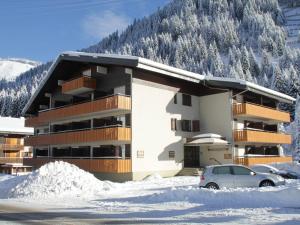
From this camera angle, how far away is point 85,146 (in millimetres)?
36875

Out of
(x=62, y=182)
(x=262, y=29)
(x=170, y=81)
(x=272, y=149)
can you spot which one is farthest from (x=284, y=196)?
(x=262, y=29)

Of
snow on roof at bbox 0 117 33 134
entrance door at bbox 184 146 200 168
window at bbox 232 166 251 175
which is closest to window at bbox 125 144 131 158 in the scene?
entrance door at bbox 184 146 200 168

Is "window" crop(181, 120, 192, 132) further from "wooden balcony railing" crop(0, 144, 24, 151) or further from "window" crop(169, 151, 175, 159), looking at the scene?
"wooden balcony railing" crop(0, 144, 24, 151)

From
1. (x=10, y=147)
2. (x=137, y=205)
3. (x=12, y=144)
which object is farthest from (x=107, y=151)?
(x=12, y=144)

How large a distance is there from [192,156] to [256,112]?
7.12 metres

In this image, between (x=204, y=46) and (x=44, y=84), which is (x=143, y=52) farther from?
(x=44, y=84)

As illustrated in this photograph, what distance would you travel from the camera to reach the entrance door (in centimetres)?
3619

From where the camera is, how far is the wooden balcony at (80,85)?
35.0 meters

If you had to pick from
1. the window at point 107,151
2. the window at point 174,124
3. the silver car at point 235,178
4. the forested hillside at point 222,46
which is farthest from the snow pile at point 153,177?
the forested hillside at point 222,46

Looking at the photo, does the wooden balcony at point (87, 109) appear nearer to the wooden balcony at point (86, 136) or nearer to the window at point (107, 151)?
the wooden balcony at point (86, 136)

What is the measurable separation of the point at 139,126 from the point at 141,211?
1755cm

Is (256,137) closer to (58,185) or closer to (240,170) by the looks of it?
(240,170)

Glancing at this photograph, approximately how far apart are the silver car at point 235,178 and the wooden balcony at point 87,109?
38.7ft

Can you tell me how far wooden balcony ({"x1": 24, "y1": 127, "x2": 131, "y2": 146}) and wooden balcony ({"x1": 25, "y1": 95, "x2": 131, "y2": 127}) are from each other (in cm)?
159
